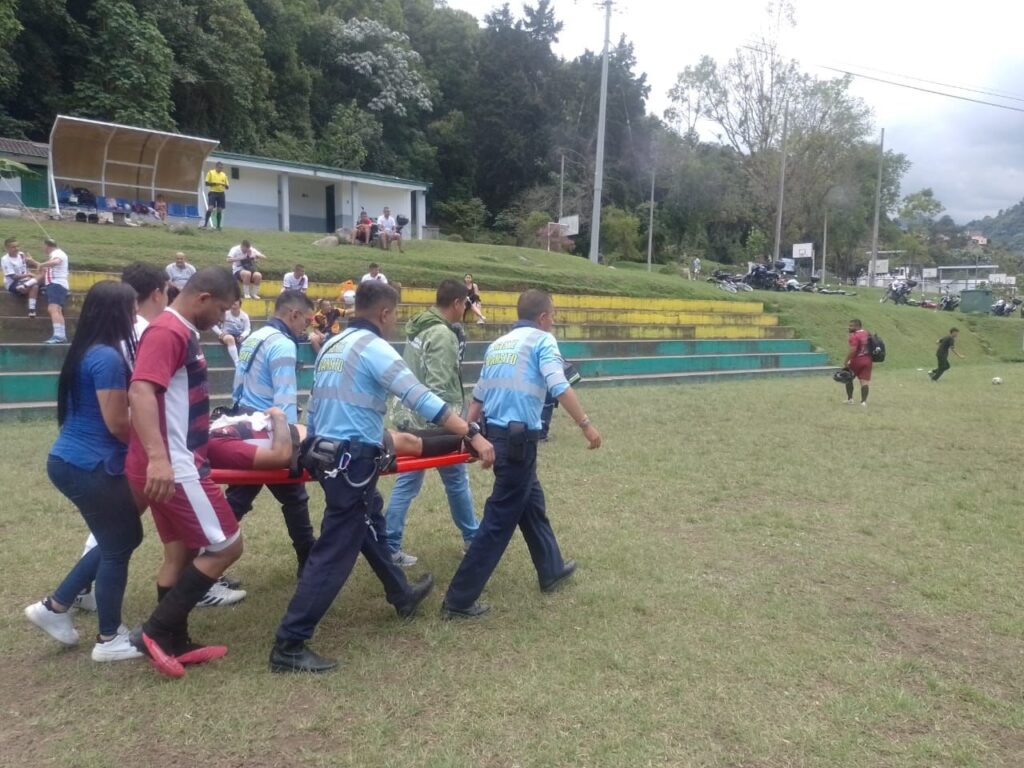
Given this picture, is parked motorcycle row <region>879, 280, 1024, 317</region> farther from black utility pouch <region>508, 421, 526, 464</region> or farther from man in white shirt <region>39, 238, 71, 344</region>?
black utility pouch <region>508, 421, 526, 464</region>

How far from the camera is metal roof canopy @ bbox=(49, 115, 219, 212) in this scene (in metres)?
20.0

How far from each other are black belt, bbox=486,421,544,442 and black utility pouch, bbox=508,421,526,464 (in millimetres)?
31

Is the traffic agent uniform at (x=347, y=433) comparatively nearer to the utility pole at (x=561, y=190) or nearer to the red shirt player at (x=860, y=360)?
the red shirt player at (x=860, y=360)

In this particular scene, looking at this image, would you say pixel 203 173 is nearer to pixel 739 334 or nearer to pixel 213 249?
pixel 213 249

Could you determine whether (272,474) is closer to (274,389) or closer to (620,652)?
(274,389)

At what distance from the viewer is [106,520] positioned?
3307mm

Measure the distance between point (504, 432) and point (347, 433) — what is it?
988 mm

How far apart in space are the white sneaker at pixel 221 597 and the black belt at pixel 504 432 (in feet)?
5.65

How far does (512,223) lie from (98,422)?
130ft

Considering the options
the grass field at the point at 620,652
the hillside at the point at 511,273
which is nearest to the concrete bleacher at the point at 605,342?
the hillside at the point at 511,273

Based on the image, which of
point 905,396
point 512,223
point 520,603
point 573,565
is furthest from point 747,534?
point 512,223

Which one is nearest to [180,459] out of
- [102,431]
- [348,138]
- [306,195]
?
[102,431]

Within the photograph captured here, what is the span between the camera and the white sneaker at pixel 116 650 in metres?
3.49

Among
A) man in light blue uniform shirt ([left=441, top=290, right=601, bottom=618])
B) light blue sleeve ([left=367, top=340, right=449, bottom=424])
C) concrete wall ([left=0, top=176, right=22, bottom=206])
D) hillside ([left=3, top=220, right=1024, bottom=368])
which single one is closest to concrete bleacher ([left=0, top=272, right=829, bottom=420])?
hillside ([left=3, top=220, right=1024, bottom=368])
